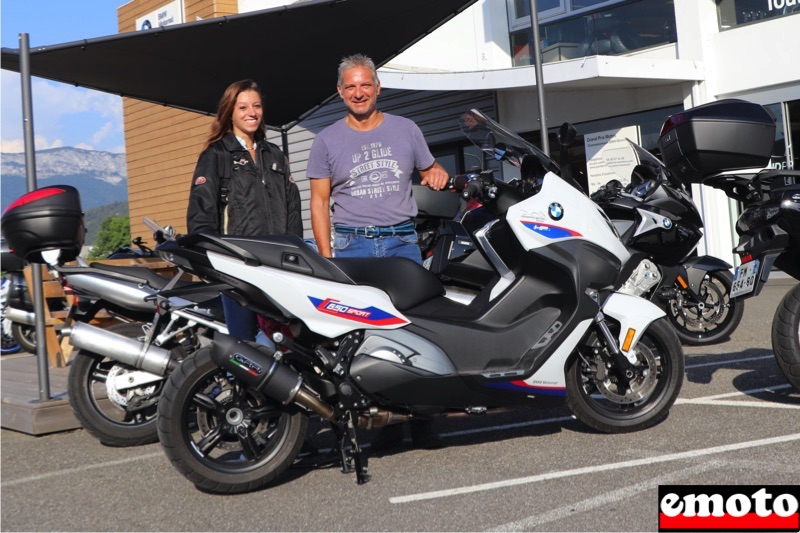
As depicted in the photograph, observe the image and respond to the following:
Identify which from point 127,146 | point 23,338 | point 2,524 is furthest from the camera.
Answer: point 127,146

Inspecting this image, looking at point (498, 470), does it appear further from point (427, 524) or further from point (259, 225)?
point (259, 225)

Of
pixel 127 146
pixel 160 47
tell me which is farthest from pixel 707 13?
pixel 127 146

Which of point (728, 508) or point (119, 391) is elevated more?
point (119, 391)

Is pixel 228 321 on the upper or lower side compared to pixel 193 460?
upper

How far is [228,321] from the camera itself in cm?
463

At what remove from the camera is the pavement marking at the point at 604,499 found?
11.0 ft

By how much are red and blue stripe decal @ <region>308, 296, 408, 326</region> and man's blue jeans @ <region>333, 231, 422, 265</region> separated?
587 mm

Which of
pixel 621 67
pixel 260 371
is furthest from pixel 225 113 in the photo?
pixel 621 67

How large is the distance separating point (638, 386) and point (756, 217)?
3.71 feet

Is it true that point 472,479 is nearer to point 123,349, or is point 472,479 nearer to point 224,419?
point 224,419

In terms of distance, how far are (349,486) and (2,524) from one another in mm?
1411

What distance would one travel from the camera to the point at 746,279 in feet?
15.9

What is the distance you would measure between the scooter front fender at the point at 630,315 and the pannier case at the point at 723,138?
3.21 feet

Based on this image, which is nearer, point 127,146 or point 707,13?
point 707,13
